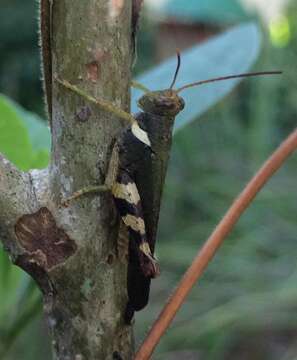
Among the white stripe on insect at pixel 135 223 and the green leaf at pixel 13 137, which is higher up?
the white stripe on insect at pixel 135 223

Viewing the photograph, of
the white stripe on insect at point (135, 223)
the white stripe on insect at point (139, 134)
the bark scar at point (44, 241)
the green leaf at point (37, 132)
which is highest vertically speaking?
the white stripe on insect at point (139, 134)

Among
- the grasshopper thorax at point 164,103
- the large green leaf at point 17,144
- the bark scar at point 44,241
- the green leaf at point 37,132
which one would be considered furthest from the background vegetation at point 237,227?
the bark scar at point 44,241

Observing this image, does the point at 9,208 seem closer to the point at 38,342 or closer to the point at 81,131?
the point at 81,131

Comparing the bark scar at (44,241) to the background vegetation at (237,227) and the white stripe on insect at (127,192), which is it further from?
the background vegetation at (237,227)

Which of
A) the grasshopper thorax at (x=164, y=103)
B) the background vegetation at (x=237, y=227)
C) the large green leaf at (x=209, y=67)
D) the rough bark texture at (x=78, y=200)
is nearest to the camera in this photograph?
the rough bark texture at (x=78, y=200)

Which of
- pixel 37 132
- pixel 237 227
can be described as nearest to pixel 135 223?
pixel 37 132

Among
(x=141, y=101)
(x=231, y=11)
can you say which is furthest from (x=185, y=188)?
(x=141, y=101)

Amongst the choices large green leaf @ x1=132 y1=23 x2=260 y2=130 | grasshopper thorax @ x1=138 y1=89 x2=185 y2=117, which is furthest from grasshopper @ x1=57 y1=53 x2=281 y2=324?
large green leaf @ x1=132 y1=23 x2=260 y2=130

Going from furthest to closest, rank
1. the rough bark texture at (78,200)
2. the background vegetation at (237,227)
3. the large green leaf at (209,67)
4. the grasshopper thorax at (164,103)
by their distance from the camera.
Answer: the background vegetation at (237,227) < the large green leaf at (209,67) < the grasshopper thorax at (164,103) < the rough bark texture at (78,200)

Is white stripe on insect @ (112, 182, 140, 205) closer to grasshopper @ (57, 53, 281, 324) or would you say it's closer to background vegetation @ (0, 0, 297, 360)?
grasshopper @ (57, 53, 281, 324)
